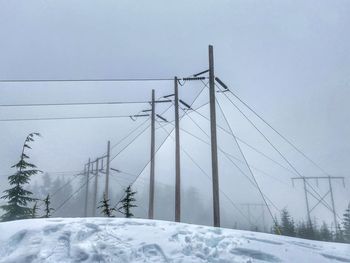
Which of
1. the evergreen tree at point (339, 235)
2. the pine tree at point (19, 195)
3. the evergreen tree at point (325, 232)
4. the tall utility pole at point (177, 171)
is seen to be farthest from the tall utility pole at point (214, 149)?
the evergreen tree at point (325, 232)

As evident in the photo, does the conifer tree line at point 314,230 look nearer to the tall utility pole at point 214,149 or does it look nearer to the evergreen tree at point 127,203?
the evergreen tree at point 127,203

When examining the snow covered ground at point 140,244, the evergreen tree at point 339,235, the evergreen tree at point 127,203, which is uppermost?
the evergreen tree at point 127,203

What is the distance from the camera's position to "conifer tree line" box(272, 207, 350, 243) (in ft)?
156

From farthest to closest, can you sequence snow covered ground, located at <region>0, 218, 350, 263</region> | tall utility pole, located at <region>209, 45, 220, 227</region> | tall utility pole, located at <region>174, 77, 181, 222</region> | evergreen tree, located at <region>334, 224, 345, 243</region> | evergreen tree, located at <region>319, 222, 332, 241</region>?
evergreen tree, located at <region>319, 222, 332, 241</region>
evergreen tree, located at <region>334, 224, 345, 243</region>
tall utility pole, located at <region>174, 77, 181, 222</region>
tall utility pole, located at <region>209, 45, 220, 227</region>
snow covered ground, located at <region>0, 218, 350, 263</region>

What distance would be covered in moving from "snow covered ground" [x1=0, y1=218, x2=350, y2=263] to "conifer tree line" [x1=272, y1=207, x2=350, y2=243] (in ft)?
123

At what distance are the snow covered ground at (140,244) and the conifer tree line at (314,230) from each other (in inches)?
1477

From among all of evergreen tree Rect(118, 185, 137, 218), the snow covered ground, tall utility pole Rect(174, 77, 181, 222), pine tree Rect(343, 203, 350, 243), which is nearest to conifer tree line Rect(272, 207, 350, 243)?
pine tree Rect(343, 203, 350, 243)

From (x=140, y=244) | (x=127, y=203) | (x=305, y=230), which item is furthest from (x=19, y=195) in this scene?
(x=305, y=230)

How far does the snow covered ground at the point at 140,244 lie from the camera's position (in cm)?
785

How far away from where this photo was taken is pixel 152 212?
23422 millimetres

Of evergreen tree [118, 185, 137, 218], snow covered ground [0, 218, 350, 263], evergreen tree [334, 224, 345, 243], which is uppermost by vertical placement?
evergreen tree [118, 185, 137, 218]

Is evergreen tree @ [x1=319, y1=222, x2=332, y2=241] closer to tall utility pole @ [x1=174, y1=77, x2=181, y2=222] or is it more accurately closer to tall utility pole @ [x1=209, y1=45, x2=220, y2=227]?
tall utility pole @ [x1=174, y1=77, x2=181, y2=222]

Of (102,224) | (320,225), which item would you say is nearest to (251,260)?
(102,224)

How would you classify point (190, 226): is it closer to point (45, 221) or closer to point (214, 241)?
point (214, 241)
